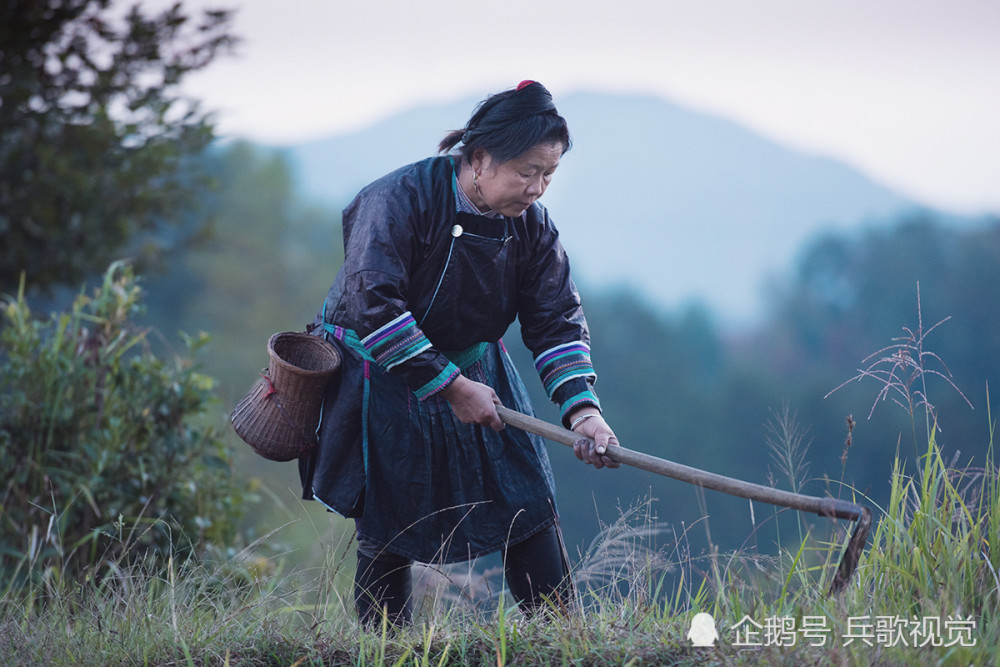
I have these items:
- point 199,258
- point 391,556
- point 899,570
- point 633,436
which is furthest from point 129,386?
point 633,436

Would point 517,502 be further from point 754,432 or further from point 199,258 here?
point 754,432

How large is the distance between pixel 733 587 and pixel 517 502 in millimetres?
656

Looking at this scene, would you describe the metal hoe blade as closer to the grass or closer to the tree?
the grass

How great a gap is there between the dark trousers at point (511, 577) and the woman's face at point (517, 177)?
37.4 inches

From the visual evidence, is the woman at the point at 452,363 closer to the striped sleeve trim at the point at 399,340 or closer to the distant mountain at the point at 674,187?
the striped sleeve trim at the point at 399,340

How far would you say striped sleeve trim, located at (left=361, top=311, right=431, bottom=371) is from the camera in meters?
2.49

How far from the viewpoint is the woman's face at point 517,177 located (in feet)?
8.27

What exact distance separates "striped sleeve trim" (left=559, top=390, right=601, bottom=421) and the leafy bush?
1880 mm

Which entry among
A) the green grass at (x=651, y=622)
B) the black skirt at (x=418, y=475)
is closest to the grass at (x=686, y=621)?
the green grass at (x=651, y=622)

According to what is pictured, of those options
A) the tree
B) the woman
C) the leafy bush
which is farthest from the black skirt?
the tree

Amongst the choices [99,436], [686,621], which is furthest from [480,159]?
[99,436]

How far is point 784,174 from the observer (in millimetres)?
112375

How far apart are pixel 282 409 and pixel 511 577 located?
83cm

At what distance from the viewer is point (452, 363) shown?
2578 millimetres
